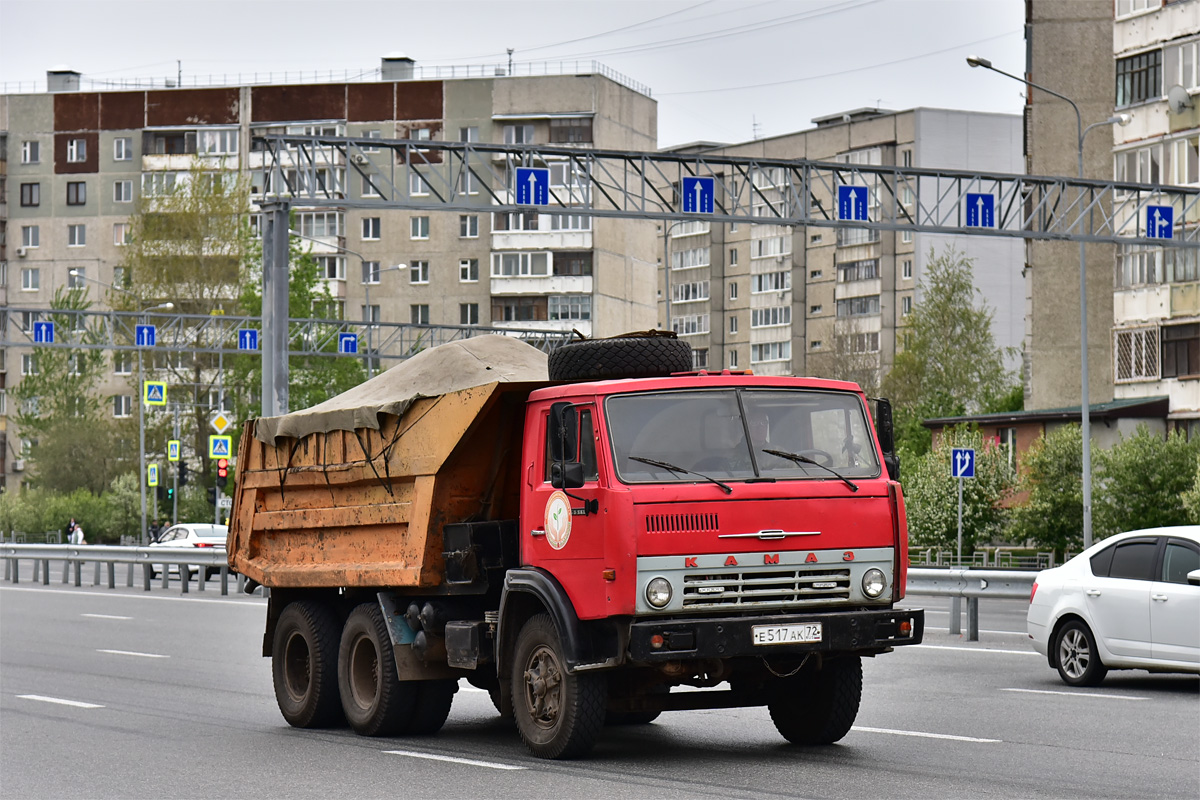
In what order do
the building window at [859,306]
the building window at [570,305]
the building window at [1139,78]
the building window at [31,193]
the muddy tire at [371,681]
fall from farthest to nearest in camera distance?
the building window at [859,306]
the building window at [31,193]
the building window at [570,305]
the building window at [1139,78]
the muddy tire at [371,681]

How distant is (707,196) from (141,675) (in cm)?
2009

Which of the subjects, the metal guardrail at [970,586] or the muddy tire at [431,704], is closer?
the muddy tire at [431,704]

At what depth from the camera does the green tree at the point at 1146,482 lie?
45.7 metres

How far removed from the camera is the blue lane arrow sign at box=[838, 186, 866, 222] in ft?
120

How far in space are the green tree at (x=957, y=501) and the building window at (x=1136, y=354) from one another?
455 cm

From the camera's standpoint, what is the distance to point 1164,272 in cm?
5328

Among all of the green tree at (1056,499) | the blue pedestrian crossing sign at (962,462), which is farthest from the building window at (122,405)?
the blue pedestrian crossing sign at (962,462)

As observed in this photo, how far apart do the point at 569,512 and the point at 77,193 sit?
98115 millimetres

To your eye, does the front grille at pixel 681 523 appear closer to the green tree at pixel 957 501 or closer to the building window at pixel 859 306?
the green tree at pixel 957 501

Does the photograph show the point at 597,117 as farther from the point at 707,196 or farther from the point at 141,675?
the point at 141,675

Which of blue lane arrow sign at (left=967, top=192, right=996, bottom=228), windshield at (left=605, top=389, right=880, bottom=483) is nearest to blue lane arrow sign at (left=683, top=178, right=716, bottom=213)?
blue lane arrow sign at (left=967, top=192, right=996, bottom=228)

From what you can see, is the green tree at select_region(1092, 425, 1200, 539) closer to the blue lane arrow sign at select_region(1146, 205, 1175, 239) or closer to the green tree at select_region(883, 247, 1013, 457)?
the blue lane arrow sign at select_region(1146, 205, 1175, 239)

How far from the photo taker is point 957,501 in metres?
53.9

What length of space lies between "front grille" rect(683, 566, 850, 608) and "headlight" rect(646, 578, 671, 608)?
109mm
